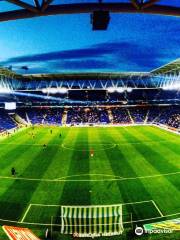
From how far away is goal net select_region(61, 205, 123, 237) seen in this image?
18.3 meters

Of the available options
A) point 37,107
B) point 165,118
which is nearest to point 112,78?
point 165,118

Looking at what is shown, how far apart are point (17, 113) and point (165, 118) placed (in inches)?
1778

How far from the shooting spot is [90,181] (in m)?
29.0

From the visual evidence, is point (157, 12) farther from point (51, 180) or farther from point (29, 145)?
point (29, 145)

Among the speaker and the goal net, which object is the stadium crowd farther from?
the speaker

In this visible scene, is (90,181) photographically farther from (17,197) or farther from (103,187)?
(17,197)

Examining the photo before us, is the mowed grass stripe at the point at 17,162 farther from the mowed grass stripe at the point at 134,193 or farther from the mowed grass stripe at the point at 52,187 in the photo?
the mowed grass stripe at the point at 134,193

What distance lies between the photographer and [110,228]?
18.4 m

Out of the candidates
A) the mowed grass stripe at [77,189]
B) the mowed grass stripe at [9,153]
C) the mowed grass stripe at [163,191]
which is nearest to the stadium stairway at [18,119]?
the mowed grass stripe at [9,153]

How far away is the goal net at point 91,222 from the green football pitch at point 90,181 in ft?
3.85

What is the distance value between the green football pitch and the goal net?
117cm

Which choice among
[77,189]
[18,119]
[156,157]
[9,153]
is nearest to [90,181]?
[77,189]

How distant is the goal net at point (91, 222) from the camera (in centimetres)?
1827

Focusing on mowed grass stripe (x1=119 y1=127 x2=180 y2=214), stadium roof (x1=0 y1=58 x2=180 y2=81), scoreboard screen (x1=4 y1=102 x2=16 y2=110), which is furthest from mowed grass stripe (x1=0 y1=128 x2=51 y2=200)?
stadium roof (x1=0 y1=58 x2=180 y2=81)
